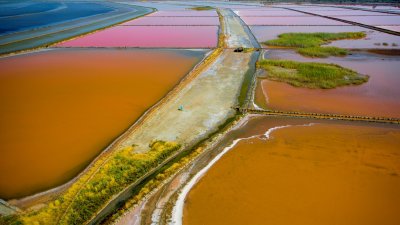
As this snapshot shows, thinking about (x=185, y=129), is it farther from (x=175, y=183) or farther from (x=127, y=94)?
(x=127, y=94)

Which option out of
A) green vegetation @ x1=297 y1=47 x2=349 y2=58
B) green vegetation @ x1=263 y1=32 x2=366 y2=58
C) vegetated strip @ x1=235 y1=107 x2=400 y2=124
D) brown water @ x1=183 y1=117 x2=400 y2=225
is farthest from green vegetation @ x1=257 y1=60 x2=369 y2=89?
brown water @ x1=183 y1=117 x2=400 y2=225

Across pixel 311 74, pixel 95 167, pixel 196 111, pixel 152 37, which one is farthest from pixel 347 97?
pixel 152 37

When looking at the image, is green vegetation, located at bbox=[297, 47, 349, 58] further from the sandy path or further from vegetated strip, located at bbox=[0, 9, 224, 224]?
vegetated strip, located at bbox=[0, 9, 224, 224]

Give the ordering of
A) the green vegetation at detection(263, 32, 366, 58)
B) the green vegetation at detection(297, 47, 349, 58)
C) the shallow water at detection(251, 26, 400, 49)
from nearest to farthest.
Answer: the green vegetation at detection(297, 47, 349, 58) → the green vegetation at detection(263, 32, 366, 58) → the shallow water at detection(251, 26, 400, 49)

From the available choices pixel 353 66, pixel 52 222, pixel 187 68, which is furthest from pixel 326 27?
pixel 52 222

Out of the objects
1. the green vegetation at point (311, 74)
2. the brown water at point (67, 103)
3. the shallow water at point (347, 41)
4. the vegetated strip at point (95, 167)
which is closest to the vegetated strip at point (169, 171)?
the vegetated strip at point (95, 167)
